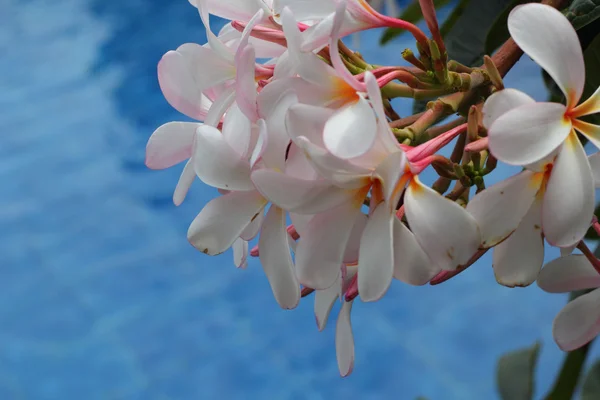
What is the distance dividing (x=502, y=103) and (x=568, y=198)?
0.04 m

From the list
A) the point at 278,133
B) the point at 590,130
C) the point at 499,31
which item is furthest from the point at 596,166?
the point at 499,31

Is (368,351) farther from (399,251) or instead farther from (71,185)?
(399,251)

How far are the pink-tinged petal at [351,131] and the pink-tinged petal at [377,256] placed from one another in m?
0.03

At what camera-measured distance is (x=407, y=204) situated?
24 centimetres

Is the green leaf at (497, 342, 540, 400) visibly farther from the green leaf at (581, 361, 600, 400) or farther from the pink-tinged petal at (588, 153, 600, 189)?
the pink-tinged petal at (588, 153, 600, 189)

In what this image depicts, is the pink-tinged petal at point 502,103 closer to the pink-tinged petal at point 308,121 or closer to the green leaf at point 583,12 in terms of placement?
the pink-tinged petal at point 308,121

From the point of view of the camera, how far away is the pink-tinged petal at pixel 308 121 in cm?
A: 23

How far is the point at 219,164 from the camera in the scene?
0.26m

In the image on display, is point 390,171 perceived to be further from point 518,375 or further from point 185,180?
point 518,375

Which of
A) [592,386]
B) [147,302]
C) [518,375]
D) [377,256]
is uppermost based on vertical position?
[377,256]

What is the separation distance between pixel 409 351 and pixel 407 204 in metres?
1.90

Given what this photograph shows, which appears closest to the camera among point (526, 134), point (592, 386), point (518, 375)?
point (526, 134)

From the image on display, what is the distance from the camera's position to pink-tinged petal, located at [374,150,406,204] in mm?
228

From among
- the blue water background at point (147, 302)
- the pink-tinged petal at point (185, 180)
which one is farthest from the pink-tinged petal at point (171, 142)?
the blue water background at point (147, 302)
